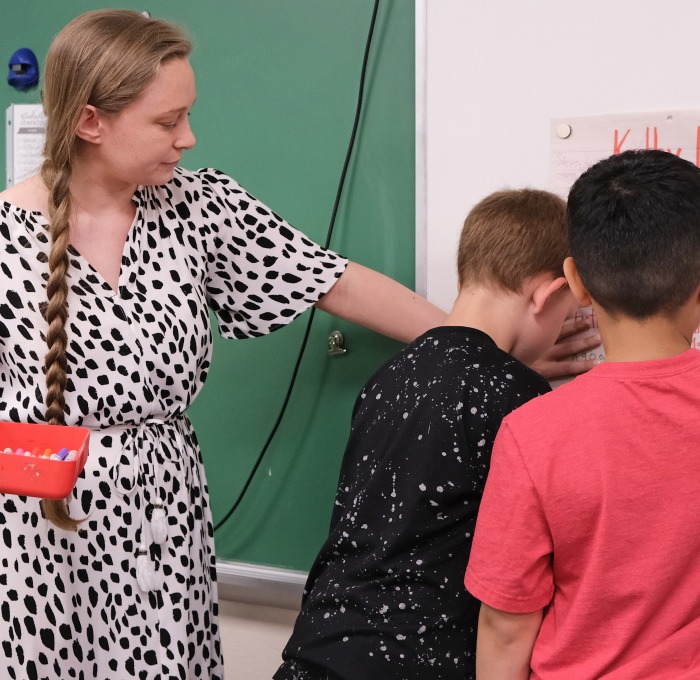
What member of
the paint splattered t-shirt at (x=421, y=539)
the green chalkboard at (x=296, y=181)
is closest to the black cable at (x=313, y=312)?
the green chalkboard at (x=296, y=181)

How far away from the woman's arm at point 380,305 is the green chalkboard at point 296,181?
4.9 inches

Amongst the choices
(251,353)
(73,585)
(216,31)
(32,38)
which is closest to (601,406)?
(73,585)

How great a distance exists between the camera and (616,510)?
0.80 metres

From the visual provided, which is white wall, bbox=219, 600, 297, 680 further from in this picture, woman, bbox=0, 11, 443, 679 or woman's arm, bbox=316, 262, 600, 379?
woman's arm, bbox=316, 262, 600, 379

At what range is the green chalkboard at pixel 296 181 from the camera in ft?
4.93

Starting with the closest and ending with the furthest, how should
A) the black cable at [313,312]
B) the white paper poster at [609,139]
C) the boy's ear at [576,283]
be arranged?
the boy's ear at [576,283] < the white paper poster at [609,139] < the black cable at [313,312]

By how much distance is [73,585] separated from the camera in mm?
1203

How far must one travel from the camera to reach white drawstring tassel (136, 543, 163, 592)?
120 cm

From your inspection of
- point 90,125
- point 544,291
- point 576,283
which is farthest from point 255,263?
point 576,283

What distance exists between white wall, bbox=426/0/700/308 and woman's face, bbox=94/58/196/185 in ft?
1.46

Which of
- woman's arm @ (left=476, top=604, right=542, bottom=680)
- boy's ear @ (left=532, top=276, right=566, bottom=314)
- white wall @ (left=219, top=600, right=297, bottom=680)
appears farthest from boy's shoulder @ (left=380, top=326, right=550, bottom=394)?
white wall @ (left=219, top=600, right=297, bottom=680)

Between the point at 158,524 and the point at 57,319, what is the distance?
314 millimetres

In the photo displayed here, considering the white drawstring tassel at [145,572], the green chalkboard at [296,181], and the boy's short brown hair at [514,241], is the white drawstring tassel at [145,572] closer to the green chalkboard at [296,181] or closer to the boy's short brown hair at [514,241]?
the green chalkboard at [296,181]

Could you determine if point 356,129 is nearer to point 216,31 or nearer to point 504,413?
point 216,31
